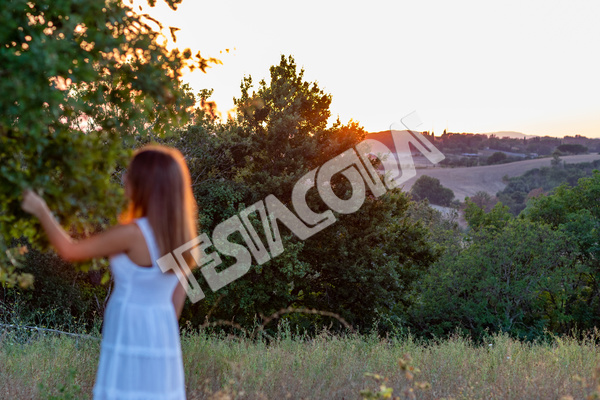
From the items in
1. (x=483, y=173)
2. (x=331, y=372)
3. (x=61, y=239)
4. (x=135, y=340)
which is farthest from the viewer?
(x=483, y=173)

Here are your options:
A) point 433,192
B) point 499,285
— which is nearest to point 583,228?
point 499,285

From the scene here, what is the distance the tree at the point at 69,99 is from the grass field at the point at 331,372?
9.60 ft

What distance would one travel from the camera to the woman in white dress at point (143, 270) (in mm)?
2342

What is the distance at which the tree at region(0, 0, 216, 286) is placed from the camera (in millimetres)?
2244

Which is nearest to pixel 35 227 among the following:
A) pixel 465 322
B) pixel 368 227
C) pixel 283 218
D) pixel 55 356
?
pixel 55 356

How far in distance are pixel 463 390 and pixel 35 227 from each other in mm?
4477

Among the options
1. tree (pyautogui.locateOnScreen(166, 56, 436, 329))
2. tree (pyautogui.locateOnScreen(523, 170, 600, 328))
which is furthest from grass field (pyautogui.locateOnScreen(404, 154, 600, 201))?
tree (pyautogui.locateOnScreen(166, 56, 436, 329))

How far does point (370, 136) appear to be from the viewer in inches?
871

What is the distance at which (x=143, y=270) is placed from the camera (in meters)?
2.44

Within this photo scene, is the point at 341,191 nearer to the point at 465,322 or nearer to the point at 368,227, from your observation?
the point at 368,227

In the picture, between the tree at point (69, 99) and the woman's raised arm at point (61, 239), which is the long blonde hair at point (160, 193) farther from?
the woman's raised arm at point (61, 239)

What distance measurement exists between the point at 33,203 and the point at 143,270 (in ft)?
1.90

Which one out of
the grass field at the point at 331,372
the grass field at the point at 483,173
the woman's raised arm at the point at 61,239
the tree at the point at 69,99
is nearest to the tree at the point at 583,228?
the grass field at the point at 331,372

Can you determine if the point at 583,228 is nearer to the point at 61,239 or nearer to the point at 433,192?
the point at 61,239
